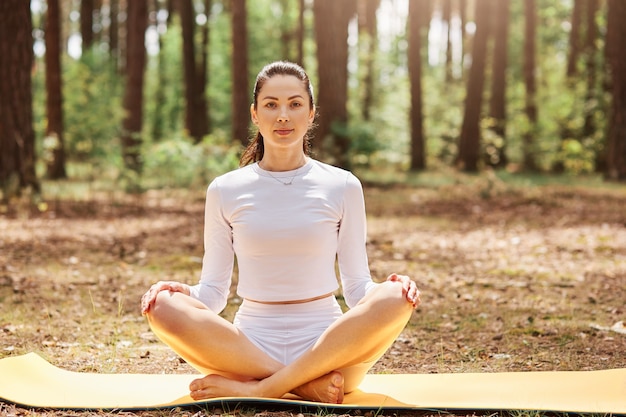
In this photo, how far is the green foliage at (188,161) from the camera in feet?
49.1

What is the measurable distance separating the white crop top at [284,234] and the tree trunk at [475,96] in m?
16.9

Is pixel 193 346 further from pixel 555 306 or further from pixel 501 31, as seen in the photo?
pixel 501 31

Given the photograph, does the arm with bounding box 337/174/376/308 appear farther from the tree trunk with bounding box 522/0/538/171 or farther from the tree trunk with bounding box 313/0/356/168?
the tree trunk with bounding box 522/0/538/171

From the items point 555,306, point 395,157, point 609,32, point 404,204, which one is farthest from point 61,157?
point 555,306

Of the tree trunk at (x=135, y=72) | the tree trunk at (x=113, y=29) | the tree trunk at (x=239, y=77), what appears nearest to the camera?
the tree trunk at (x=239, y=77)

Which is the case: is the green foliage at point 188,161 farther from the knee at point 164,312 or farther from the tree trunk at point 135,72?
the knee at point 164,312

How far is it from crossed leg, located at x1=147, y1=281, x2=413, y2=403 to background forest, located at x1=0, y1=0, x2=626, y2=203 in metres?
3.74

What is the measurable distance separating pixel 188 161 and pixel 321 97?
306cm

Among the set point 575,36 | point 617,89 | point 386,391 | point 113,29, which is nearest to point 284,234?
point 386,391

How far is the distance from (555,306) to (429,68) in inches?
1272

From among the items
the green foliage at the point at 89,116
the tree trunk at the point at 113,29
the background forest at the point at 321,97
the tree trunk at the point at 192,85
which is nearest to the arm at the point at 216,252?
the background forest at the point at 321,97

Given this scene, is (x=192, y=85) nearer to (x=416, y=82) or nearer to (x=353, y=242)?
(x=416, y=82)

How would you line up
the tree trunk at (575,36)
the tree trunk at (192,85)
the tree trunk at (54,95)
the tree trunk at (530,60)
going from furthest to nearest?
the tree trunk at (575,36) → the tree trunk at (192,85) → the tree trunk at (530,60) → the tree trunk at (54,95)

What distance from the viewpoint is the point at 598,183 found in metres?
16.8
